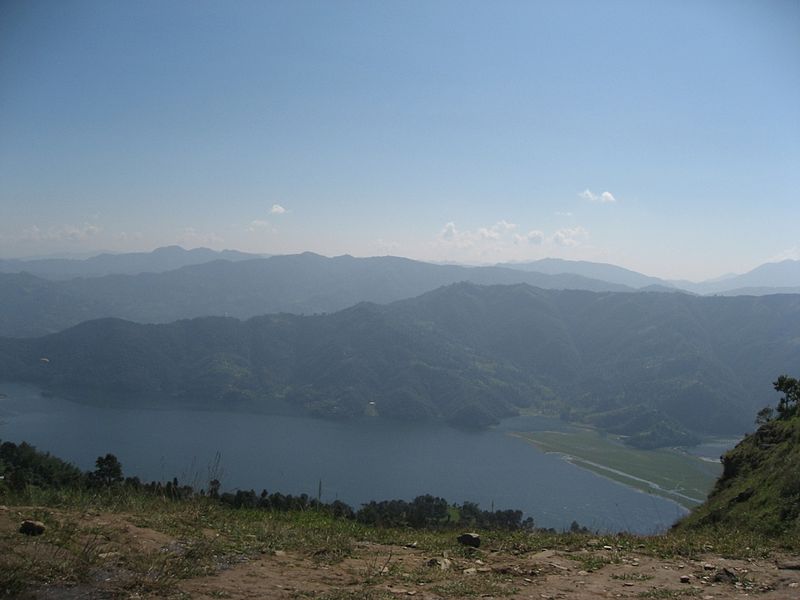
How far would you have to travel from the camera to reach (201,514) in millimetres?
7102

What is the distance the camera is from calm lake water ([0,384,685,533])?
2835 inches

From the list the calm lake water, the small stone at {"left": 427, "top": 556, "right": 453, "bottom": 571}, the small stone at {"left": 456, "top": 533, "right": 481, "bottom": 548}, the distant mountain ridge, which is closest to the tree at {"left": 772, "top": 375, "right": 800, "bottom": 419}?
the small stone at {"left": 456, "top": 533, "right": 481, "bottom": 548}

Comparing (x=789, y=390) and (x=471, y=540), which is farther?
(x=789, y=390)

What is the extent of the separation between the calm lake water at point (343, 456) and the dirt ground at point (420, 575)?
180ft

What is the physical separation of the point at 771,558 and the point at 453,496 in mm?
72185

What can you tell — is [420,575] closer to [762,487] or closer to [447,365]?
[762,487]

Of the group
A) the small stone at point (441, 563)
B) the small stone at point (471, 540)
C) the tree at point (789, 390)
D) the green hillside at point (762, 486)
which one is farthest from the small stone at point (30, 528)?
the tree at point (789, 390)

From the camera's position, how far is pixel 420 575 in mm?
5496

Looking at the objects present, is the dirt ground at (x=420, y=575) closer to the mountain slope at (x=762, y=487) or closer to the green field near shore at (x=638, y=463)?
the mountain slope at (x=762, y=487)

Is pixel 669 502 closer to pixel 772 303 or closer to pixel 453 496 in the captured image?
pixel 453 496

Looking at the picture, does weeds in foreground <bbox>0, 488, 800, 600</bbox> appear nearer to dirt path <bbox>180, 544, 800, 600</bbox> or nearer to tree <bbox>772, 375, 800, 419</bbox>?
dirt path <bbox>180, 544, 800, 600</bbox>

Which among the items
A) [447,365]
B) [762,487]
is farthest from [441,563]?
[447,365]

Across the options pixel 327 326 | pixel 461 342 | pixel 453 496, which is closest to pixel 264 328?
pixel 327 326

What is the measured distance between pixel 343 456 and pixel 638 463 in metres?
57.3
